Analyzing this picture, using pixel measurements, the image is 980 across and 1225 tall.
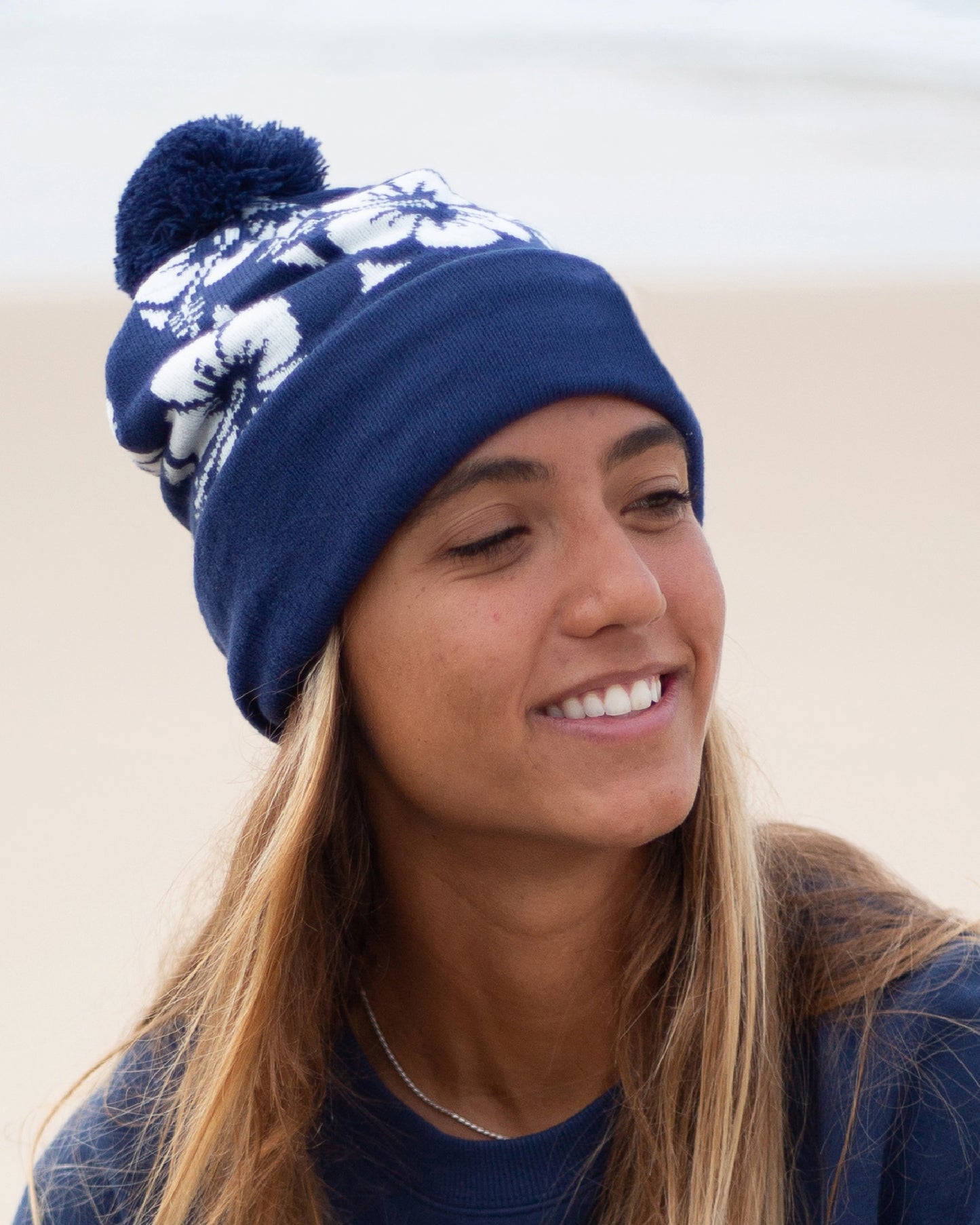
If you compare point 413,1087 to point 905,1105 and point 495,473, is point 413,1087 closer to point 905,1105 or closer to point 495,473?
point 905,1105

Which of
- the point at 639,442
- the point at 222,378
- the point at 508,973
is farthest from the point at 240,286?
the point at 508,973

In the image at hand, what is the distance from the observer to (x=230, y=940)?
187cm

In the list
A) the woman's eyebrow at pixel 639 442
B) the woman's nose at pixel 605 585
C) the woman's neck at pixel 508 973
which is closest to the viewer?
the woman's nose at pixel 605 585

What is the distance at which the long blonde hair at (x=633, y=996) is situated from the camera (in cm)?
175

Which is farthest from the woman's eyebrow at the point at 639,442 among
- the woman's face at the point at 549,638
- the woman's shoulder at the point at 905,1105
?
the woman's shoulder at the point at 905,1105

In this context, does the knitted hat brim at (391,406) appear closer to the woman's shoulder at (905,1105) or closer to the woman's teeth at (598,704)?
the woman's teeth at (598,704)

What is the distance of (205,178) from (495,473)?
0.59 metres

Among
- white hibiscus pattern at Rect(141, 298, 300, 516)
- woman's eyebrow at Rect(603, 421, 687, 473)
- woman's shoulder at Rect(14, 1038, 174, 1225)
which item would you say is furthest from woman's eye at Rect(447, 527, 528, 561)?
woman's shoulder at Rect(14, 1038, 174, 1225)

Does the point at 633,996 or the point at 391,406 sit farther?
the point at 633,996

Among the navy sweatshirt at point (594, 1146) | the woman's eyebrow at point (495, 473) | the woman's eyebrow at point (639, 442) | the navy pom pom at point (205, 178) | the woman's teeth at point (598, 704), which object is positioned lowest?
the navy sweatshirt at point (594, 1146)

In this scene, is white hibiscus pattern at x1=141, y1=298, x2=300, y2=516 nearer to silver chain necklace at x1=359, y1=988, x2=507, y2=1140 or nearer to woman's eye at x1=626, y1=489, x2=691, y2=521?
woman's eye at x1=626, y1=489, x2=691, y2=521

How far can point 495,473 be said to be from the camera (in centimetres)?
169

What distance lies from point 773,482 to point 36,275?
13.5ft

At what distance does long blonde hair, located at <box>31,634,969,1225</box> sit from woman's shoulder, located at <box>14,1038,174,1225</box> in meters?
0.01
